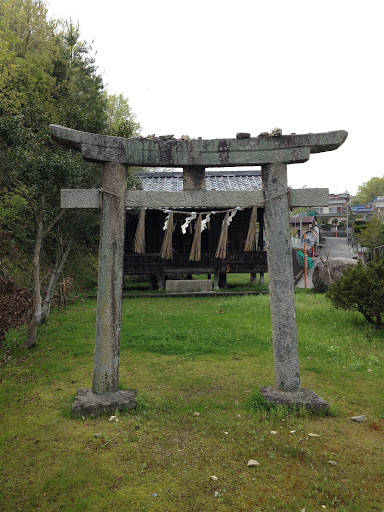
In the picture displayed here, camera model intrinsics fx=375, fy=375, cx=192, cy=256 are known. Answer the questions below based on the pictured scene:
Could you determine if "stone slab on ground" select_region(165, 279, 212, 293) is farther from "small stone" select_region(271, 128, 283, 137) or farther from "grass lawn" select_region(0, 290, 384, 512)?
"small stone" select_region(271, 128, 283, 137)

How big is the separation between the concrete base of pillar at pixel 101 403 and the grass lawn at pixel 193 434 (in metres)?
0.16

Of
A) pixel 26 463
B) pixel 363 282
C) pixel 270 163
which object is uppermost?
pixel 270 163

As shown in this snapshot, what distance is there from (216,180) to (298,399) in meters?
18.6

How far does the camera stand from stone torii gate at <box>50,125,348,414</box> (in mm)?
6445

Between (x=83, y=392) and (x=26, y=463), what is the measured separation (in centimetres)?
183

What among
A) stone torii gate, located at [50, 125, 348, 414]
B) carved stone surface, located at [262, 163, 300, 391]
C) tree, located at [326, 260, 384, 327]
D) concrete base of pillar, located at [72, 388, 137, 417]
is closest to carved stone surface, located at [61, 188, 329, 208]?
stone torii gate, located at [50, 125, 348, 414]

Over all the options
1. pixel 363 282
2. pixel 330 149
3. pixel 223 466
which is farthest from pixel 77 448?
pixel 363 282

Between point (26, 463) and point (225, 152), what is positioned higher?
point (225, 152)

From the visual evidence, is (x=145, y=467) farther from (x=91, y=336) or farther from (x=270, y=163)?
(x=91, y=336)

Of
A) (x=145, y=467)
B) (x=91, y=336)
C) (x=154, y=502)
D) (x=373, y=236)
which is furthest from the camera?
(x=373, y=236)

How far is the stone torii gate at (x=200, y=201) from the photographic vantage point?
254 inches

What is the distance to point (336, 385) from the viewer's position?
302 inches

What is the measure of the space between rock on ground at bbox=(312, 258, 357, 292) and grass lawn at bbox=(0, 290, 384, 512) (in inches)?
323

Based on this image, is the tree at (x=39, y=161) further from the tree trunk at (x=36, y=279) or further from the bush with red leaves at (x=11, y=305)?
the bush with red leaves at (x=11, y=305)
